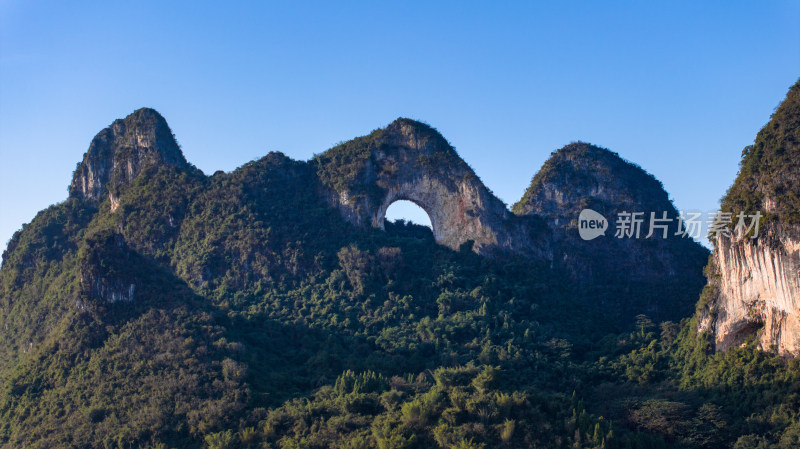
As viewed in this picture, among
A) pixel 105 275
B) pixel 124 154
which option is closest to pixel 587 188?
pixel 124 154

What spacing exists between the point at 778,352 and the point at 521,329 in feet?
46.1

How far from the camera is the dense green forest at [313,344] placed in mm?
36062

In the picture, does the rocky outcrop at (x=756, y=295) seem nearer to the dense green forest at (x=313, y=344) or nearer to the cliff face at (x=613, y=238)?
the dense green forest at (x=313, y=344)

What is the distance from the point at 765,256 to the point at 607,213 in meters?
23.5

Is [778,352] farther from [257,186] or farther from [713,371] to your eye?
[257,186]

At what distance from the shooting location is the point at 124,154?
61656mm

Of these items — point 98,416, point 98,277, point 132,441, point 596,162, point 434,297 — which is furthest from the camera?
point 596,162

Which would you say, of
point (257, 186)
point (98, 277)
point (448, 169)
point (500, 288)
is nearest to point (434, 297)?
point (500, 288)

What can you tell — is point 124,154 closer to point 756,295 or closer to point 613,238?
point 613,238

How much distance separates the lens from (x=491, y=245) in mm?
55438

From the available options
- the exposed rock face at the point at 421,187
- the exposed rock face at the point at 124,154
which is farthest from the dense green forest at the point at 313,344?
the exposed rock face at the point at 421,187

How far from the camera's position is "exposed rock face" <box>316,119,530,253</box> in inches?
2202

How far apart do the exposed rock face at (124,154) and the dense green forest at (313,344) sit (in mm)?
1236

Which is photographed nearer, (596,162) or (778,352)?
(778,352)
